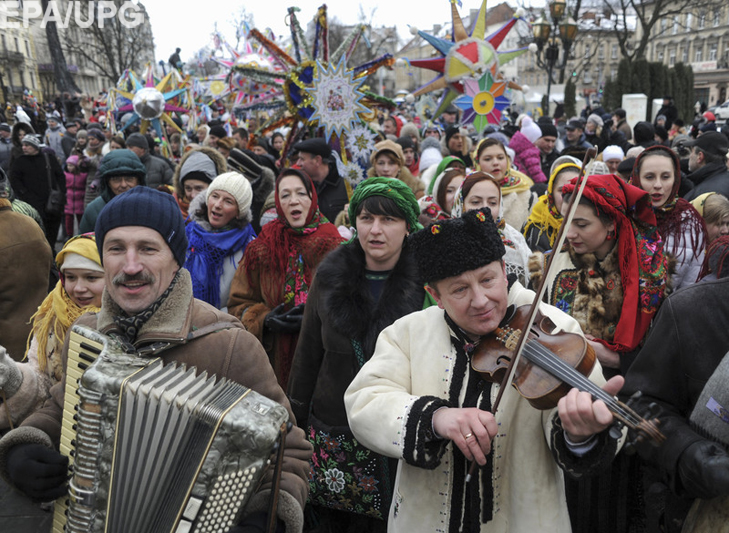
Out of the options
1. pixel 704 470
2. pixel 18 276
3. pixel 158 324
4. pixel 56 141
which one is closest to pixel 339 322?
pixel 158 324

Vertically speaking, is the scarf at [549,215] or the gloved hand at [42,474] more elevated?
the scarf at [549,215]

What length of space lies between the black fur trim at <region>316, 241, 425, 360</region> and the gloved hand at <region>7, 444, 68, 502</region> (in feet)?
4.46

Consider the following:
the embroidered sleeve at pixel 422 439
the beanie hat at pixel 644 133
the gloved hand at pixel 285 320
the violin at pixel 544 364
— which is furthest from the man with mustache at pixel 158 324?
the beanie hat at pixel 644 133

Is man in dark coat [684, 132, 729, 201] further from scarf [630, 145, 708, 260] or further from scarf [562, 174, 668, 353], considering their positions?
scarf [562, 174, 668, 353]

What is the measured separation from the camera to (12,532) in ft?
9.23

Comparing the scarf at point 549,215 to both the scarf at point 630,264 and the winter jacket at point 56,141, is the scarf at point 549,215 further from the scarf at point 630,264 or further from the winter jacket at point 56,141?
the winter jacket at point 56,141

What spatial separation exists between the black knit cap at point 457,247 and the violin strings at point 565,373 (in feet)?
1.00

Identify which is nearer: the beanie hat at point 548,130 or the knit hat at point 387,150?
the knit hat at point 387,150

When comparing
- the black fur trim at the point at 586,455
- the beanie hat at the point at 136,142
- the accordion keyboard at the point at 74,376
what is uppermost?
the beanie hat at the point at 136,142

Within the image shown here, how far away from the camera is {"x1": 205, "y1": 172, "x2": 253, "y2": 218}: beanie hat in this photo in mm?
4043

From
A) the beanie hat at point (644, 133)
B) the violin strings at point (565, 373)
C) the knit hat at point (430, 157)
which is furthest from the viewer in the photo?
the beanie hat at point (644, 133)

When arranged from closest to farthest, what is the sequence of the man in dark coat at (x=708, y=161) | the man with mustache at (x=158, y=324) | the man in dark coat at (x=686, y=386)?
the man in dark coat at (x=686, y=386), the man with mustache at (x=158, y=324), the man in dark coat at (x=708, y=161)

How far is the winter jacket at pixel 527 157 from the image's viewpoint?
7.35 metres

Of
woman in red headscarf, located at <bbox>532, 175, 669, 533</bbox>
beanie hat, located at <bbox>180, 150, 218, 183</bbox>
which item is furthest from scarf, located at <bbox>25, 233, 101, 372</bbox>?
beanie hat, located at <bbox>180, 150, 218, 183</bbox>
